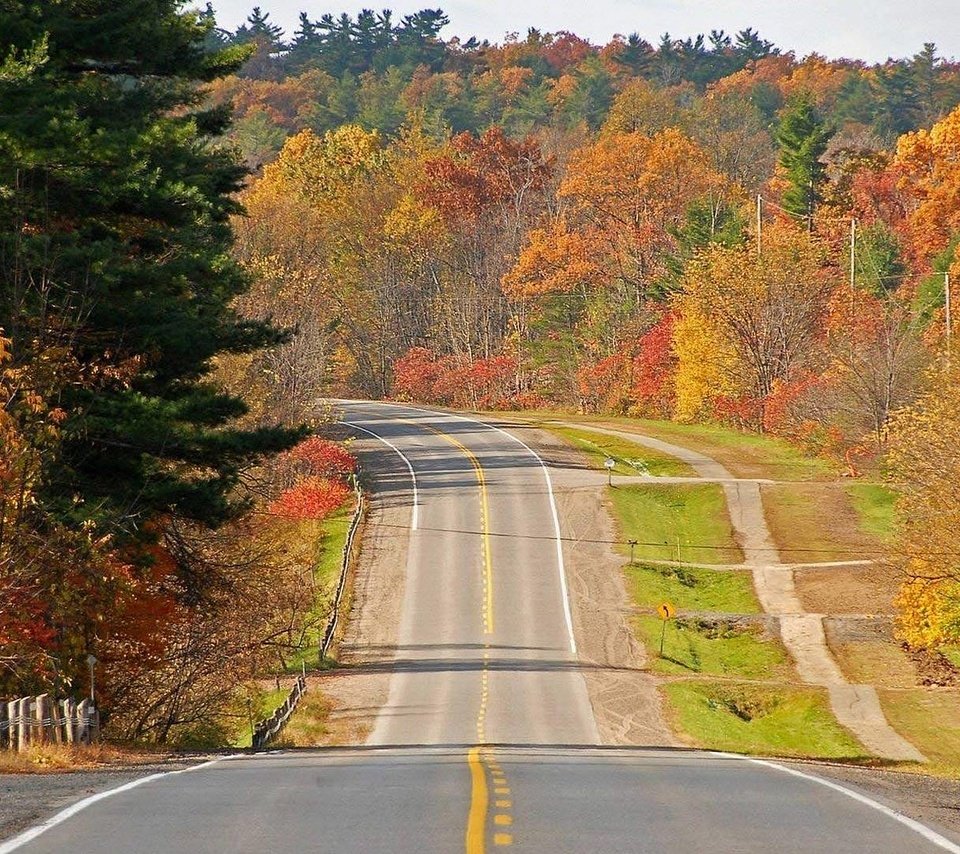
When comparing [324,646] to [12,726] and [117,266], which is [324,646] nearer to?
[117,266]

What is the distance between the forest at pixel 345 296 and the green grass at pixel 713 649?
5761mm

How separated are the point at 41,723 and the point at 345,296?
108 metres

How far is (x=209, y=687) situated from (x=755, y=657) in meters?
23.0

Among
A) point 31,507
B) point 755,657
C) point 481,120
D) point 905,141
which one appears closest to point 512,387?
point 905,141

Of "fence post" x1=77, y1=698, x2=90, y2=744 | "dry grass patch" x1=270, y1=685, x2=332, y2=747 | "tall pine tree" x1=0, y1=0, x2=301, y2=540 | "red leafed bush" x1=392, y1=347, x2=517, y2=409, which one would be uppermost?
"tall pine tree" x1=0, y1=0, x2=301, y2=540

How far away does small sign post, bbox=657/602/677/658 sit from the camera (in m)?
52.7

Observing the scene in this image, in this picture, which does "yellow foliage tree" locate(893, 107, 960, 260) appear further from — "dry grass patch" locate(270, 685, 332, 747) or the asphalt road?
the asphalt road

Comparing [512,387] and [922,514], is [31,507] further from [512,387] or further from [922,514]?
[512,387]

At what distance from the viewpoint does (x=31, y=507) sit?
25438 millimetres

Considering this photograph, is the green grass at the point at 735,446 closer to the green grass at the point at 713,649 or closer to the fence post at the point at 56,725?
the green grass at the point at 713,649

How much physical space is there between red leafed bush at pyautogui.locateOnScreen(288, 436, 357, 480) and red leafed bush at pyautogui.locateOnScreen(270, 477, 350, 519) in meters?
1.32

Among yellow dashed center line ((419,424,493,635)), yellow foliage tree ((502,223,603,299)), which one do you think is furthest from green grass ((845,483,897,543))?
yellow foliage tree ((502,223,603,299))

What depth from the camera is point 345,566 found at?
62.2m

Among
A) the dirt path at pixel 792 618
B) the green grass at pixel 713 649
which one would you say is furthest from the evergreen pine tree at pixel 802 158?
the green grass at pixel 713 649
